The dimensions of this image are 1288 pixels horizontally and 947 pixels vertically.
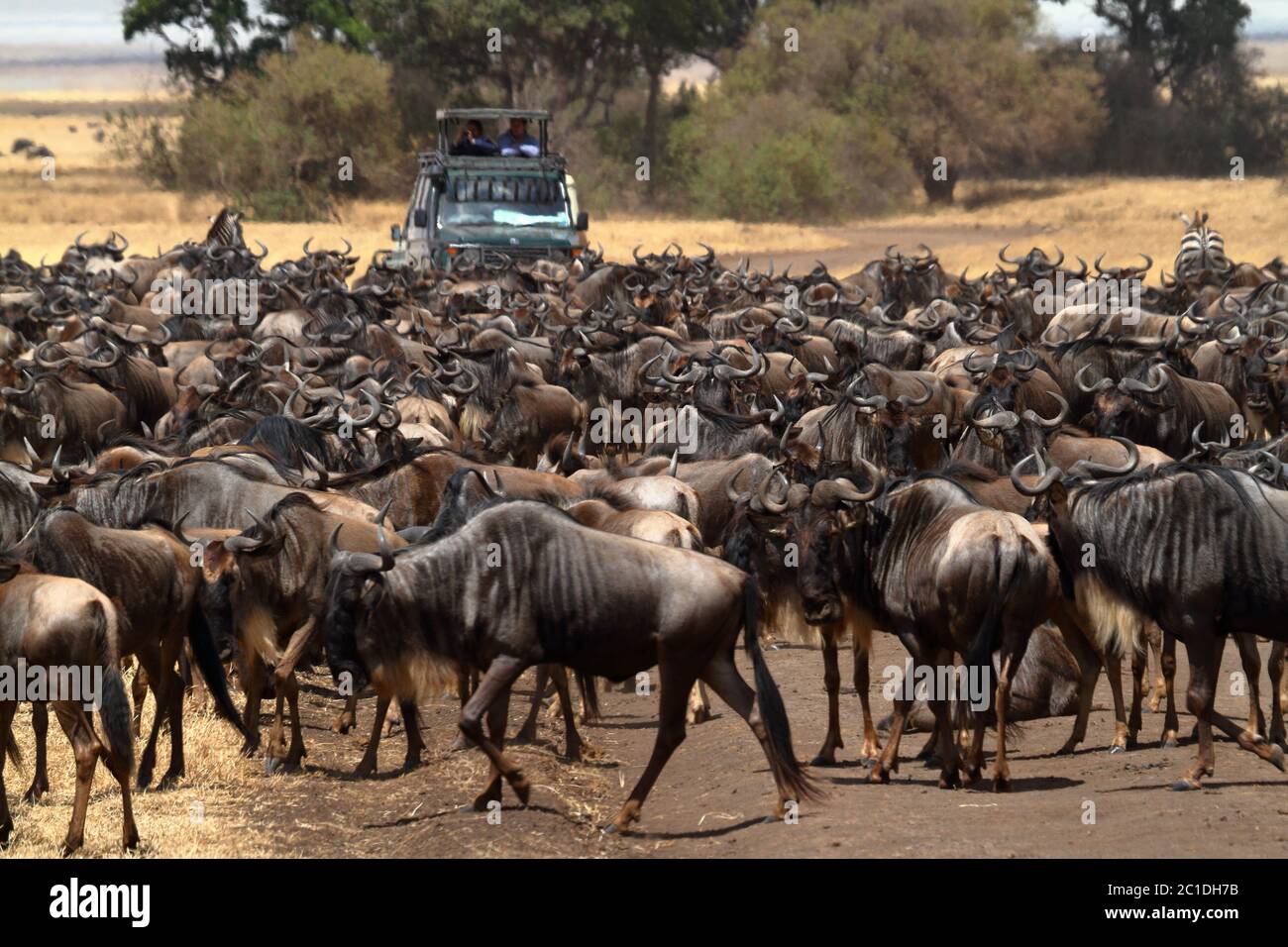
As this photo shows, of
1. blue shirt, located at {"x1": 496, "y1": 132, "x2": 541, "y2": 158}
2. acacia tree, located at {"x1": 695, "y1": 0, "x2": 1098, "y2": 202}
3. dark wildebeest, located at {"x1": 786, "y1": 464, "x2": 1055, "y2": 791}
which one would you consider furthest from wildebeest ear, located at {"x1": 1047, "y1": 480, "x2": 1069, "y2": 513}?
acacia tree, located at {"x1": 695, "y1": 0, "x2": 1098, "y2": 202}

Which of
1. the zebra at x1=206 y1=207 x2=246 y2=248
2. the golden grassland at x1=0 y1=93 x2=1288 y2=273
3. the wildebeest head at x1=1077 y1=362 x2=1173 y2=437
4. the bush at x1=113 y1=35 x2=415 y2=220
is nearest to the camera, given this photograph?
the wildebeest head at x1=1077 y1=362 x2=1173 y2=437

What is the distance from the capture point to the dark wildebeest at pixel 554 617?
7332 millimetres

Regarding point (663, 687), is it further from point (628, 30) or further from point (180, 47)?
point (180, 47)

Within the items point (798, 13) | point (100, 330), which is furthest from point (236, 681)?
point (798, 13)

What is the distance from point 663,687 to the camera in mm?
7402

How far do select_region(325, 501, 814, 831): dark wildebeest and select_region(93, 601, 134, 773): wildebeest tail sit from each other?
849 millimetres

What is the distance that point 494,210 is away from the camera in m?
27.0

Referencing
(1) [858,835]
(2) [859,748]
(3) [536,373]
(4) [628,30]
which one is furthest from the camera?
(4) [628,30]

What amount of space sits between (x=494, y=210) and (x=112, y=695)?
20.6 m

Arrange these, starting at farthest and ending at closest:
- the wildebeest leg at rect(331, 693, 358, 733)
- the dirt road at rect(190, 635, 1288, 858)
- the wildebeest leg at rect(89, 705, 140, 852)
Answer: the wildebeest leg at rect(331, 693, 358, 733) → the wildebeest leg at rect(89, 705, 140, 852) → the dirt road at rect(190, 635, 1288, 858)

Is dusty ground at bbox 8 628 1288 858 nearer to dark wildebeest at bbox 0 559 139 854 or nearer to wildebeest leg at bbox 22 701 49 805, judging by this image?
wildebeest leg at bbox 22 701 49 805

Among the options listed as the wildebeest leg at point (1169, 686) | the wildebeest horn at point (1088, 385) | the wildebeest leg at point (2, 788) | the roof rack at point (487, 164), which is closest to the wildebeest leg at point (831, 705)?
the wildebeest leg at point (1169, 686)

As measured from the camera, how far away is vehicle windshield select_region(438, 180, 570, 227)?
88.0 ft

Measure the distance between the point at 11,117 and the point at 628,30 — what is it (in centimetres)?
8811
